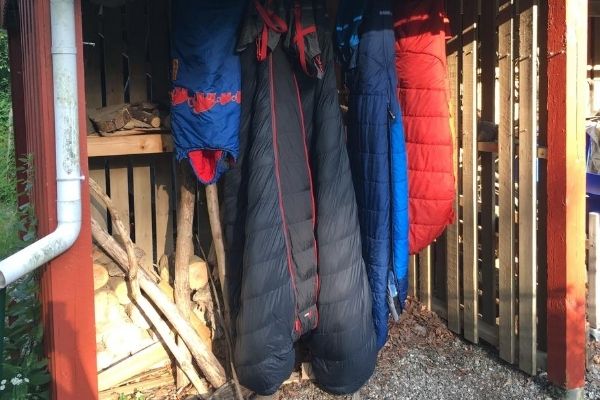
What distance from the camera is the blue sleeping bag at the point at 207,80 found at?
3.15 metres

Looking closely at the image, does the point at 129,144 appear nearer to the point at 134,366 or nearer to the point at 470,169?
the point at 134,366

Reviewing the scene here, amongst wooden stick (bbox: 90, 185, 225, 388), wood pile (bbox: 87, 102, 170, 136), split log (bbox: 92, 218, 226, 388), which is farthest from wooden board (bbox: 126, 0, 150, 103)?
split log (bbox: 92, 218, 226, 388)

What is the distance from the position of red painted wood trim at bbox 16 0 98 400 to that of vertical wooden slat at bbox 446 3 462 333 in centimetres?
213

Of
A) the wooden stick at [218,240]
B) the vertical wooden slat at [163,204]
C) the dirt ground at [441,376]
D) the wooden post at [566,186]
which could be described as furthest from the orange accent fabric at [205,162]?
the wooden post at [566,186]

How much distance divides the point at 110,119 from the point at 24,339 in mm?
1202

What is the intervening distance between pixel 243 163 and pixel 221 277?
2.09ft

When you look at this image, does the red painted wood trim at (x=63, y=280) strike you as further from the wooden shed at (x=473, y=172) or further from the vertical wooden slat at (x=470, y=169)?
the vertical wooden slat at (x=470, y=169)

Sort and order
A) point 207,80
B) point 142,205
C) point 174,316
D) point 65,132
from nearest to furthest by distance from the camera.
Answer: point 65,132 < point 207,80 < point 174,316 < point 142,205

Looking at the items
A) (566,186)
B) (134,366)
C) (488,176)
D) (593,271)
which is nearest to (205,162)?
(134,366)

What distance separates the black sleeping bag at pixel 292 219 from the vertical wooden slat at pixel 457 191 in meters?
0.87

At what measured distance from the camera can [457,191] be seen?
4.00 m

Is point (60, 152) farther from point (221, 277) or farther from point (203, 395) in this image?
point (203, 395)

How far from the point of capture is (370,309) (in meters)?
3.39

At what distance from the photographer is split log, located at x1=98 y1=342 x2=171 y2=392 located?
135 inches
